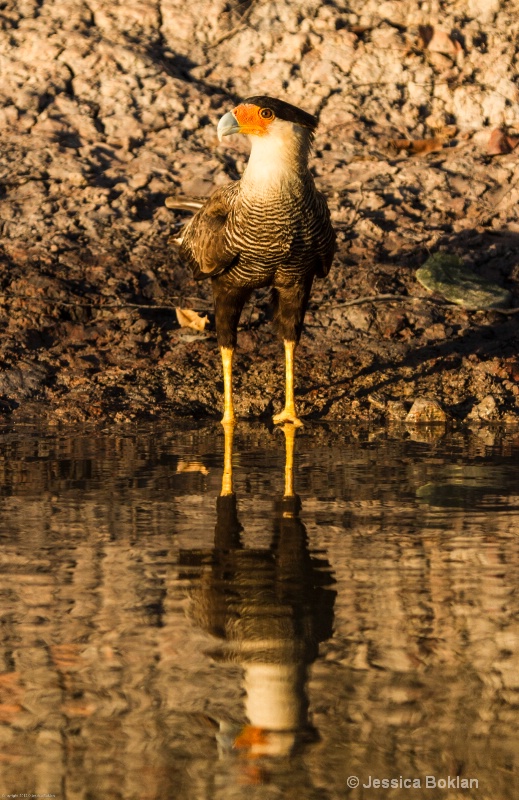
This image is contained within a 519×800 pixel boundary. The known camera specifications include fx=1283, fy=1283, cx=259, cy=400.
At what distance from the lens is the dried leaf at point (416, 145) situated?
40.3 feet

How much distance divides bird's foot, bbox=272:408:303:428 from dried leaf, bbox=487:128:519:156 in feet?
16.8

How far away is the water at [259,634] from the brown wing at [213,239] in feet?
7.25

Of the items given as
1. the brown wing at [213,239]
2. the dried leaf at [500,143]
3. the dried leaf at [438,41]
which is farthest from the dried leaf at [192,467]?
the dried leaf at [438,41]

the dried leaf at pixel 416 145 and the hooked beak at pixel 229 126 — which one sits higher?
the dried leaf at pixel 416 145

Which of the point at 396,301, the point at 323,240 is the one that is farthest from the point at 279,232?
the point at 396,301

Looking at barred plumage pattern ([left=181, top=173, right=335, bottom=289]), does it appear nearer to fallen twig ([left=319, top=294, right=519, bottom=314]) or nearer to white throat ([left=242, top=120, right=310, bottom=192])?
white throat ([left=242, top=120, right=310, bottom=192])

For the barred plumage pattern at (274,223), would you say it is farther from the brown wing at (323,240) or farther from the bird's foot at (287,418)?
the bird's foot at (287,418)

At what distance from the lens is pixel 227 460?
22.3 ft

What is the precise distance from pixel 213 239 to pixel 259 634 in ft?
16.4

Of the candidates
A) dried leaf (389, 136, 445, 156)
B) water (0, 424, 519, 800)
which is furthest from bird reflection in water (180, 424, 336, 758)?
dried leaf (389, 136, 445, 156)

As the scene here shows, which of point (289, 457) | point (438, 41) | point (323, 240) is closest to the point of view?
point (289, 457)

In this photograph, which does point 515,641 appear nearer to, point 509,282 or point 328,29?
point 509,282

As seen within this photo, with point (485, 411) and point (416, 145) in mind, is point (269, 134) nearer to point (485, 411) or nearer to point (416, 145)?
point (485, 411)

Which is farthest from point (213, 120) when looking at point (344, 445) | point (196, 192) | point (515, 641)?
point (515, 641)
